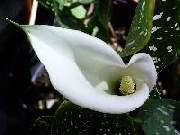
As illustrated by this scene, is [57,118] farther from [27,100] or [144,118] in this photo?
[27,100]

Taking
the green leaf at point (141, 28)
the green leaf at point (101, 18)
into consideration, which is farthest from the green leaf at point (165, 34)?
the green leaf at point (101, 18)

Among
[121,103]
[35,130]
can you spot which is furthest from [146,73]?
[35,130]

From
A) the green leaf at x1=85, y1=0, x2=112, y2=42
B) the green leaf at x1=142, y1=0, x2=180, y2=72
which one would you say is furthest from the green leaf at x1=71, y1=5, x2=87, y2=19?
the green leaf at x1=142, y1=0, x2=180, y2=72

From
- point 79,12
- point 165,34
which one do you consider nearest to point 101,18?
point 79,12

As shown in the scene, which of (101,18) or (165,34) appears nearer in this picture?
(165,34)

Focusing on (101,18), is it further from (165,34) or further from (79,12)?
(165,34)

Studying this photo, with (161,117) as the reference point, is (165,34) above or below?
above
